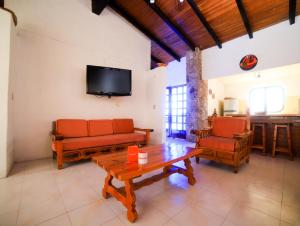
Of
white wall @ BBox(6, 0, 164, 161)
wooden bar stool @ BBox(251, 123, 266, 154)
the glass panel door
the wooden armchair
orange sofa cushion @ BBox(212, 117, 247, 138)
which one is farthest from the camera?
the glass panel door

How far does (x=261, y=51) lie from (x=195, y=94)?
2.04 metres

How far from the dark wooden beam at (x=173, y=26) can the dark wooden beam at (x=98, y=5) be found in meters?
1.08

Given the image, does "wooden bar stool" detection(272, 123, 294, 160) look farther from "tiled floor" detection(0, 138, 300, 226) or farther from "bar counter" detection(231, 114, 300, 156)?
"tiled floor" detection(0, 138, 300, 226)

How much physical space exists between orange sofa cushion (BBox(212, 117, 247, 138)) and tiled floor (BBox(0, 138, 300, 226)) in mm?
775

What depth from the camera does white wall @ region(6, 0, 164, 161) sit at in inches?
117

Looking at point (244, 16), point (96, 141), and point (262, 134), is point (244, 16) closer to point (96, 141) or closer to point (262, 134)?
point (262, 134)

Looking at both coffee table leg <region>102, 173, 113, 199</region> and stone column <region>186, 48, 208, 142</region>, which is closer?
coffee table leg <region>102, 173, 113, 199</region>

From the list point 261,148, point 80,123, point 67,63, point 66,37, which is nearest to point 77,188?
point 80,123

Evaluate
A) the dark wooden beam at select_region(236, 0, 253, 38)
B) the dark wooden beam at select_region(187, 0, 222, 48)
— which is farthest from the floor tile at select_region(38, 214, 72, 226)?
the dark wooden beam at select_region(236, 0, 253, 38)

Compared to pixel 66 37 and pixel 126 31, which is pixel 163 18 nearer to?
pixel 126 31

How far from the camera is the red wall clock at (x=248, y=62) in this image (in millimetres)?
3939

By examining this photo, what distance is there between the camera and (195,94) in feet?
16.1

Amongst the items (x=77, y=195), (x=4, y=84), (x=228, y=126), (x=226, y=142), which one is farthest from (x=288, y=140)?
(x=4, y=84)

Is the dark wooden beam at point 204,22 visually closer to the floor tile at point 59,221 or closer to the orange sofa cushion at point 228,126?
the orange sofa cushion at point 228,126
